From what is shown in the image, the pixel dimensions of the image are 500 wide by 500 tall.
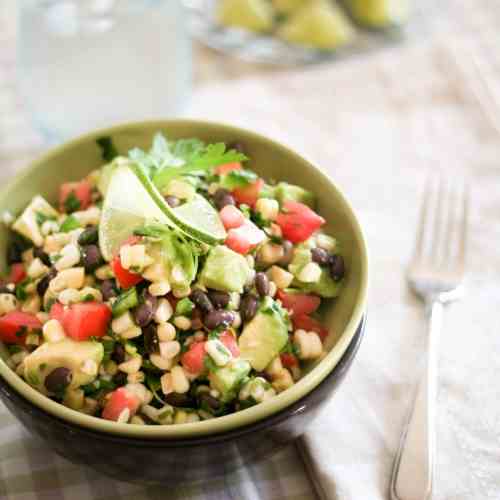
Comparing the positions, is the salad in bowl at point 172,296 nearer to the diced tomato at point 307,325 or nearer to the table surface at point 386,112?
the diced tomato at point 307,325

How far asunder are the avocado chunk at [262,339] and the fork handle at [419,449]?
500mm

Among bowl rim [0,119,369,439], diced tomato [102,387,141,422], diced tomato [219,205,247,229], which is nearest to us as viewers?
bowl rim [0,119,369,439]

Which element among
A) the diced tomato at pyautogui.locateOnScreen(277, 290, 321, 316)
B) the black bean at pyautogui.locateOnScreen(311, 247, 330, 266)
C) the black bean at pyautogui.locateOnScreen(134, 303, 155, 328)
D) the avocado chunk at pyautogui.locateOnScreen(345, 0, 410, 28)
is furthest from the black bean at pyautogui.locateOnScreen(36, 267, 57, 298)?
the avocado chunk at pyautogui.locateOnScreen(345, 0, 410, 28)

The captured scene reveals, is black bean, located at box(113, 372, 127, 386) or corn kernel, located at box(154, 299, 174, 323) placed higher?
corn kernel, located at box(154, 299, 174, 323)

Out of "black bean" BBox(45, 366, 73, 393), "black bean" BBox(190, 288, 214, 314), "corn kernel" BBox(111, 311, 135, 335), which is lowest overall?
"black bean" BBox(45, 366, 73, 393)

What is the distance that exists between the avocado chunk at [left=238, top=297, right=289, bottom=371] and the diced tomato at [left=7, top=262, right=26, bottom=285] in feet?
2.48

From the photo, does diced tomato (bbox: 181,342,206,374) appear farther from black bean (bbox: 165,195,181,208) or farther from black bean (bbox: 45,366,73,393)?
black bean (bbox: 165,195,181,208)

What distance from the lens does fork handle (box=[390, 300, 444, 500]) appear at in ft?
6.66

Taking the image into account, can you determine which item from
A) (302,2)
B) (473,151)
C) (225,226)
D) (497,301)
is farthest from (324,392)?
(302,2)

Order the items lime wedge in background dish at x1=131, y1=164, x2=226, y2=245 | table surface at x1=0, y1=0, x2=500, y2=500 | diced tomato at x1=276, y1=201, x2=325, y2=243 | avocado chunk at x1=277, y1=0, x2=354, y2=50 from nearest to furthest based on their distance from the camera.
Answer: lime wedge in background dish at x1=131, y1=164, x2=226, y2=245 < diced tomato at x1=276, y1=201, x2=325, y2=243 < table surface at x1=0, y1=0, x2=500, y2=500 < avocado chunk at x1=277, y1=0, x2=354, y2=50

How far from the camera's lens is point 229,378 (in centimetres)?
185

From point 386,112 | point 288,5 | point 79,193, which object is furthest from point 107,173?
point 288,5

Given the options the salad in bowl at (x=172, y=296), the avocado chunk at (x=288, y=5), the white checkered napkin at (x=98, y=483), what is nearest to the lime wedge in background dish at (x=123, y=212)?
the salad in bowl at (x=172, y=296)

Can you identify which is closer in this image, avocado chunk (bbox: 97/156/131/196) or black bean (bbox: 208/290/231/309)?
black bean (bbox: 208/290/231/309)
